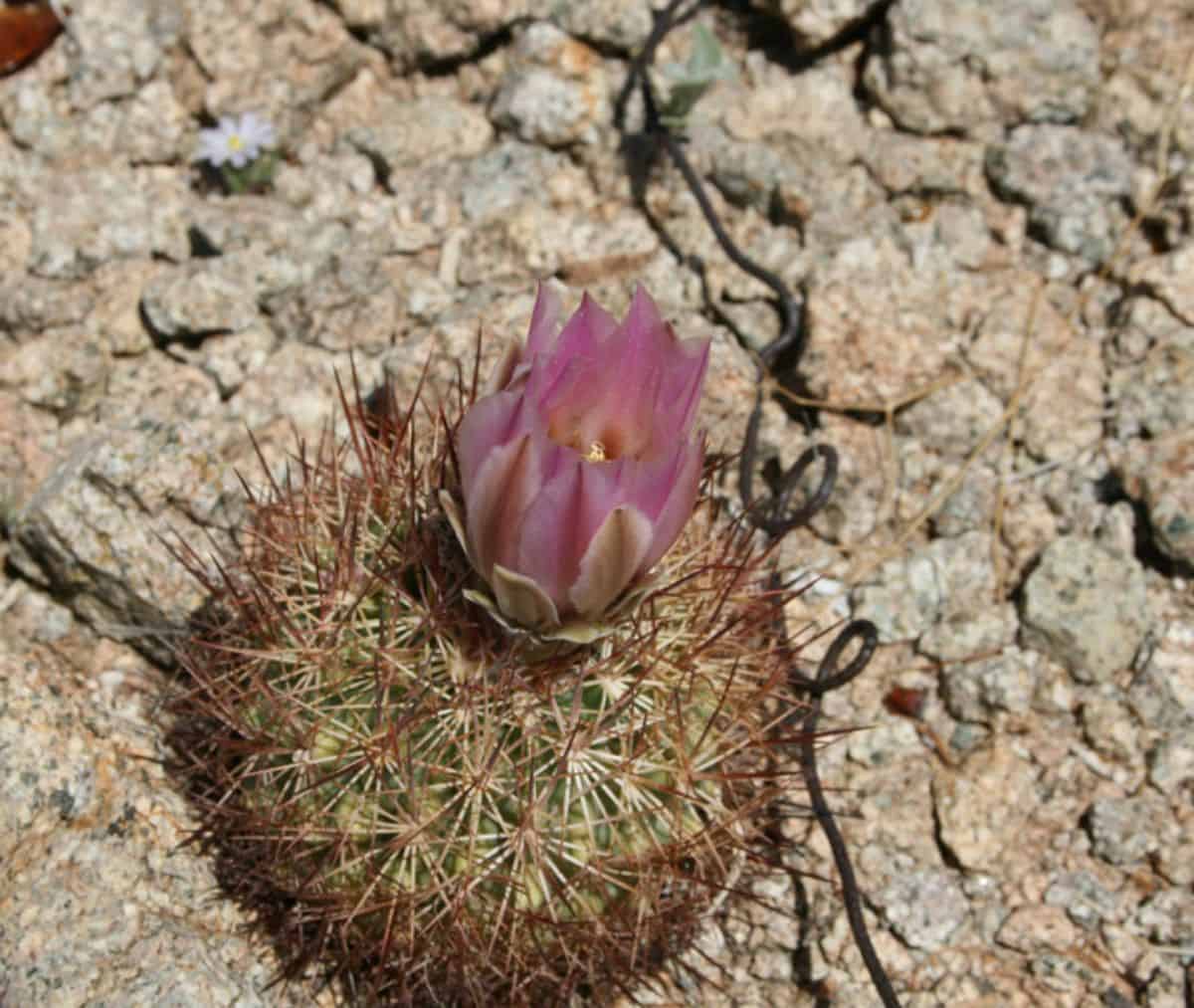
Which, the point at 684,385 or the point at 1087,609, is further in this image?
the point at 1087,609

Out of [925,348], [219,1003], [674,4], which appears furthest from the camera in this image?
[674,4]

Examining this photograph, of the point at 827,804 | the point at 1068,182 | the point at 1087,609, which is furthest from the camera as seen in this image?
the point at 1068,182

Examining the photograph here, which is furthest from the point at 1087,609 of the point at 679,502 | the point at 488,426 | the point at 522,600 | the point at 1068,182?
the point at 488,426

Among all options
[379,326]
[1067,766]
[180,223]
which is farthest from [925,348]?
[180,223]

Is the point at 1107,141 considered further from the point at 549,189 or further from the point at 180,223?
the point at 180,223

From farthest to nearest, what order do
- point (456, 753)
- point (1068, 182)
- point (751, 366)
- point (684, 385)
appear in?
point (1068, 182) → point (751, 366) → point (456, 753) → point (684, 385)

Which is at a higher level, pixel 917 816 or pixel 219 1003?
pixel 917 816

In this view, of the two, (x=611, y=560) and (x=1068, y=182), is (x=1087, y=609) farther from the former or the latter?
(x=611, y=560)
